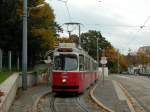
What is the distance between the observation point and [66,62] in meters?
28.8

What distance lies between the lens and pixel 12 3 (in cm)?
4075

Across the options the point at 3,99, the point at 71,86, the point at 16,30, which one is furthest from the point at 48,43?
the point at 3,99

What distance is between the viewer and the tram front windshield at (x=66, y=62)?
2872 cm

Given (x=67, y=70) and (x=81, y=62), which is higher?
(x=81, y=62)

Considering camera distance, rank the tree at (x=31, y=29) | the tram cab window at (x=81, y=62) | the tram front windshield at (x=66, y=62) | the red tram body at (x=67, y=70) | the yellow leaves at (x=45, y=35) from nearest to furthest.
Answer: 1. the red tram body at (x=67, y=70)
2. the tram front windshield at (x=66, y=62)
3. the tram cab window at (x=81, y=62)
4. the tree at (x=31, y=29)
5. the yellow leaves at (x=45, y=35)

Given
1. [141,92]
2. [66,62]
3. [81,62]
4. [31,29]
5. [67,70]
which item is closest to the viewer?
[67,70]

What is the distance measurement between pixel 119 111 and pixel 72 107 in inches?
124

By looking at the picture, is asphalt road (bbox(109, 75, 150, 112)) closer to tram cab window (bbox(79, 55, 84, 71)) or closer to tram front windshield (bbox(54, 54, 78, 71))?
tram cab window (bbox(79, 55, 84, 71))

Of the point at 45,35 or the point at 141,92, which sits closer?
the point at 141,92

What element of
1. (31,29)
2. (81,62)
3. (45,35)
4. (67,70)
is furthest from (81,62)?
(45,35)

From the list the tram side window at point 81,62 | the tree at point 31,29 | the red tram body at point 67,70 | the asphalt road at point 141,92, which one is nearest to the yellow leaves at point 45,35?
the tree at point 31,29

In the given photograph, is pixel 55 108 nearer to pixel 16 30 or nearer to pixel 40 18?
pixel 16 30

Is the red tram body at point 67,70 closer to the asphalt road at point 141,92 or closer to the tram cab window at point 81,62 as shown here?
the tram cab window at point 81,62

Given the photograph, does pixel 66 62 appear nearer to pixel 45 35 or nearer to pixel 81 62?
pixel 81 62
